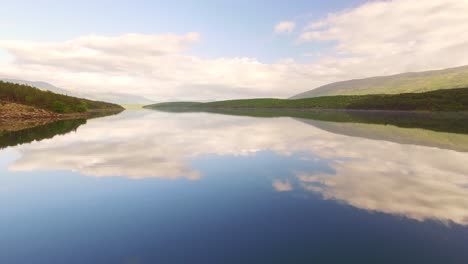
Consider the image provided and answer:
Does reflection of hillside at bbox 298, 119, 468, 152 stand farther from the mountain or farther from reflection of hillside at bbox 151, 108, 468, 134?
the mountain

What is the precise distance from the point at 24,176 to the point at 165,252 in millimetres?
16471

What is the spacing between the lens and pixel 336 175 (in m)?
19.2

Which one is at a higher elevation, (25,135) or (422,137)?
(25,135)


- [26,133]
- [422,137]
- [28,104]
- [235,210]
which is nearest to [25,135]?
[26,133]

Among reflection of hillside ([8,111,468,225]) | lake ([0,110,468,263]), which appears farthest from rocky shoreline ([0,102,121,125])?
lake ([0,110,468,263])

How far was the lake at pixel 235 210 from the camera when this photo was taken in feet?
29.5

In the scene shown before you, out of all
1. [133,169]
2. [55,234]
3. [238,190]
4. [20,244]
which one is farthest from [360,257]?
[133,169]

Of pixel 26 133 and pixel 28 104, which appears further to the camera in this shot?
pixel 28 104

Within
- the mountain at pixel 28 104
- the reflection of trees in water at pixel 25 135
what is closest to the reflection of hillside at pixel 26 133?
the reflection of trees in water at pixel 25 135

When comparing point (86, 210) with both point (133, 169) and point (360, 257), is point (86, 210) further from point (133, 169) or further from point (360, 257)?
point (360, 257)

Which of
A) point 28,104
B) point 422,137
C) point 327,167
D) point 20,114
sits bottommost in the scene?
point 327,167

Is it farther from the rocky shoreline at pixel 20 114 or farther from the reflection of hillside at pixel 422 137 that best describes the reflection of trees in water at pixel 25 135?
the reflection of hillside at pixel 422 137

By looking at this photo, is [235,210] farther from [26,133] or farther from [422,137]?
[26,133]

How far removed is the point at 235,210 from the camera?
12820 millimetres
